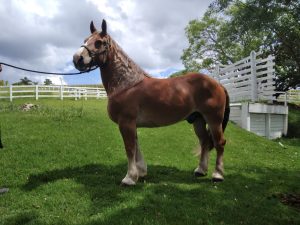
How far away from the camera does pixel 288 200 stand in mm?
5801

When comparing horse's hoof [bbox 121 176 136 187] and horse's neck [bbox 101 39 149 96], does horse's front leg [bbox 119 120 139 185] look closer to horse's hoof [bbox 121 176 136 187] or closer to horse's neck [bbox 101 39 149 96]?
horse's hoof [bbox 121 176 136 187]

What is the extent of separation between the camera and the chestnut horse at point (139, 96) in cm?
583

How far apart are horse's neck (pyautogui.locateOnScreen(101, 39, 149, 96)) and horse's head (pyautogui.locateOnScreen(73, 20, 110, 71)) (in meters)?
0.13

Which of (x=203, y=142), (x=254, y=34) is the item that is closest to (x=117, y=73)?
(x=203, y=142)

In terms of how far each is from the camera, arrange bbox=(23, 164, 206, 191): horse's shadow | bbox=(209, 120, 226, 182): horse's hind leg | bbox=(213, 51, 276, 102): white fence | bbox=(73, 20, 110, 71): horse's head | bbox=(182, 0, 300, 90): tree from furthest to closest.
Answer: bbox=(213, 51, 276, 102): white fence < bbox=(182, 0, 300, 90): tree < bbox=(209, 120, 226, 182): horse's hind leg < bbox=(23, 164, 206, 191): horse's shadow < bbox=(73, 20, 110, 71): horse's head

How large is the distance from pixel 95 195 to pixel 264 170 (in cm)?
422

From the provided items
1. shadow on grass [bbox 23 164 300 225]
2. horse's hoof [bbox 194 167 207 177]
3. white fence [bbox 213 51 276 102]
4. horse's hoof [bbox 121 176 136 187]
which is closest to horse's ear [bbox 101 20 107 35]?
horse's hoof [bbox 121 176 136 187]

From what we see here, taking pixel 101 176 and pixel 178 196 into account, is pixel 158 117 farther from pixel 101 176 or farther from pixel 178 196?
pixel 101 176

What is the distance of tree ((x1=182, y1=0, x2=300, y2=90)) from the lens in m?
10.8

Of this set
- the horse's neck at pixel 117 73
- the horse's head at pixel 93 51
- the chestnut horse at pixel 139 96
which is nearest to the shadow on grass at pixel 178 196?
the chestnut horse at pixel 139 96

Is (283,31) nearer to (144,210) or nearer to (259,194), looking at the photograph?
(259,194)

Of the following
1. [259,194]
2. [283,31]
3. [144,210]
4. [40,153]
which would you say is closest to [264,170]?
[259,194]

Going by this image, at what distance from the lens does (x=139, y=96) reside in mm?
5930

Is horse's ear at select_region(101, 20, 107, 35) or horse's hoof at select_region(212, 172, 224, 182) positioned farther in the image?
horse's hoof at select_region(212, 172, 224, 182)
